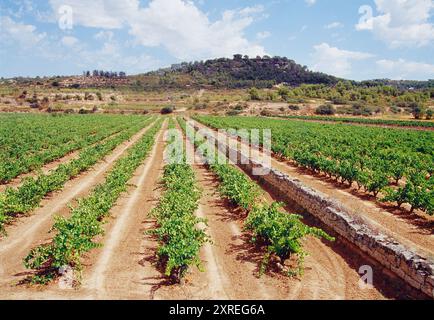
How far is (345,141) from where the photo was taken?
3142 centimetres

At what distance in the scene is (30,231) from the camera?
37.5 ft

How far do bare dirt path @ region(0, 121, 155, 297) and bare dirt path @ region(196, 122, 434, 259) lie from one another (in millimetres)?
10115

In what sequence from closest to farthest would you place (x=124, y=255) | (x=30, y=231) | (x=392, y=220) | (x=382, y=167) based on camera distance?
(x=124, y=255), (x=30, y=231), (x=392, y=220), (x=382, y=167)

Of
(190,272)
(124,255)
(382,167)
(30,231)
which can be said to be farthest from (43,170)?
(382,167)

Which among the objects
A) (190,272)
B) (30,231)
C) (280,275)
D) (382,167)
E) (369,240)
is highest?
(382,167)

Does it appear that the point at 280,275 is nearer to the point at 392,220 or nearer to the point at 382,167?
the point at 392,220

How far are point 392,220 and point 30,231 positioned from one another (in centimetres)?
1193

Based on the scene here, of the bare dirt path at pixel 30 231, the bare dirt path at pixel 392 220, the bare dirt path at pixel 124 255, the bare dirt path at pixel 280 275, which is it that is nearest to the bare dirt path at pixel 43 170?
the bare dirt path at pixel 30 231

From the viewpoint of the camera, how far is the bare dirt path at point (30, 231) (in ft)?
28.4

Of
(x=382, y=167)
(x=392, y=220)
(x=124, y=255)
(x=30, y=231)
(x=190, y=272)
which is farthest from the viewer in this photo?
(x=382, y=167)

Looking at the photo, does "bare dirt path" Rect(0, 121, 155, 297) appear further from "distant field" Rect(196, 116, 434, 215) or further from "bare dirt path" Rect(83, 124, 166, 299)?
"distant field" Rect(196, 116, 434, 215)

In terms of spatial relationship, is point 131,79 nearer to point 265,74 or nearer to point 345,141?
point 265,74

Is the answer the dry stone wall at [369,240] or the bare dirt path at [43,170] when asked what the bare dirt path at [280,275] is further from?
the bare dirt path at [43,170]
